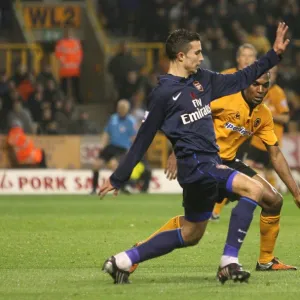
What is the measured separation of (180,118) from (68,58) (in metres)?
18.5

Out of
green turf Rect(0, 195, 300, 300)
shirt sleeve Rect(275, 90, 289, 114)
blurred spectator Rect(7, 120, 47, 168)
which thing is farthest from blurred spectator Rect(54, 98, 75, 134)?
shirt sleeve Rect(275, 90, 289, 114)

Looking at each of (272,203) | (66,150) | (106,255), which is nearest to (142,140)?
(272,203)

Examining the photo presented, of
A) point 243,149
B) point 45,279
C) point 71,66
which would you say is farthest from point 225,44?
point 45,279

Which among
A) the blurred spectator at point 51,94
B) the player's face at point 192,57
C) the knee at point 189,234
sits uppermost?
the player's face at point 192,57

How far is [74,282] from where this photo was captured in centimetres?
923

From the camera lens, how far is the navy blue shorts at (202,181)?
29.2ft

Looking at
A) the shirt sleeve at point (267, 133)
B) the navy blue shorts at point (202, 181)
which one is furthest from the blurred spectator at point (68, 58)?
the navy blue shorts at point (202, 181)

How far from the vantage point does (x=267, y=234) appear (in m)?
10.2

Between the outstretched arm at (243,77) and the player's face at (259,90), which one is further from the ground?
the outstretched arm at (243,77)

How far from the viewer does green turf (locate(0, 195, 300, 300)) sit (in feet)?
28.2

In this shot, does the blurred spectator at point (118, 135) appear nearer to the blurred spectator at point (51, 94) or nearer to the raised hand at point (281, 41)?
the blurred spectator at point (51, 94)

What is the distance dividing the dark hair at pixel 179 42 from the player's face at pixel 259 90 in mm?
1714

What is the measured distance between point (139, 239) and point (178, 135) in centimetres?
424

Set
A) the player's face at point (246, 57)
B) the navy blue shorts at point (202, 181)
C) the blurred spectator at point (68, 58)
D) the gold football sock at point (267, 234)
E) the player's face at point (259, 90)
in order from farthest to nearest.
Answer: the blurred spectator at point (68, 58), the player's face at point (246, 57), the player's face at point (259, 90), the gold football sock at point (267, 234), the navy blue shorts at point (202, 181)
